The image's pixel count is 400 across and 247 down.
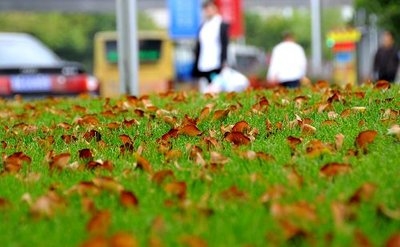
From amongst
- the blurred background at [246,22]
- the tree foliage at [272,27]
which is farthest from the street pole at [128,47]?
the tree foliage at [272,27]

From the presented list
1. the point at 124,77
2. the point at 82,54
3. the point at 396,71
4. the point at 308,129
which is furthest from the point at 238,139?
the point at 82,54

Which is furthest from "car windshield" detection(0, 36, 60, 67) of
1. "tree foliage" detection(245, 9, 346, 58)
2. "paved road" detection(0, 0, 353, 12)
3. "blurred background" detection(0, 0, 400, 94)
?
"tree foliage" detection(245, 9, 346, 58)

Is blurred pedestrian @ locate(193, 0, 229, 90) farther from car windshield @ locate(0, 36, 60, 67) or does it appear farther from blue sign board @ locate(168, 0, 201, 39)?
blue sign board @ locate(168, 0, 201, 39)

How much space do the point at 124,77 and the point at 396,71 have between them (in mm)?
6198

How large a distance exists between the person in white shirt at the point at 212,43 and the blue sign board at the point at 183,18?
27.5 ft

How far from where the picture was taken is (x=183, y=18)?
20.8 metres

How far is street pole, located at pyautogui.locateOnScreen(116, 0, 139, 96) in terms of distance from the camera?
1349 cm

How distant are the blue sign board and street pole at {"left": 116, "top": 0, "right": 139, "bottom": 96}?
6.95 metres

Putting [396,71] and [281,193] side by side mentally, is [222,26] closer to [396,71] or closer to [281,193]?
[396,71]

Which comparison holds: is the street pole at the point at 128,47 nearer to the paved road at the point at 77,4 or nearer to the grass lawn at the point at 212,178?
the grass lawn at the point at 212,178

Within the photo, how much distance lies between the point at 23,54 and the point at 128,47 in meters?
1.96

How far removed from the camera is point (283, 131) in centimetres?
560

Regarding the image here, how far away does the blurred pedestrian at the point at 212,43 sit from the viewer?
39.5ft

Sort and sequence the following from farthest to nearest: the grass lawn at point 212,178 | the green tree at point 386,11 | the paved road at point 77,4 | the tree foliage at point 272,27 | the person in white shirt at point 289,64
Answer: the tree foliage at point 272,27 → the paved road at point 77,4 → the green tree at point 386,11 → the person in white shirt at point 289,64 → the grass lawn at point 212,178
